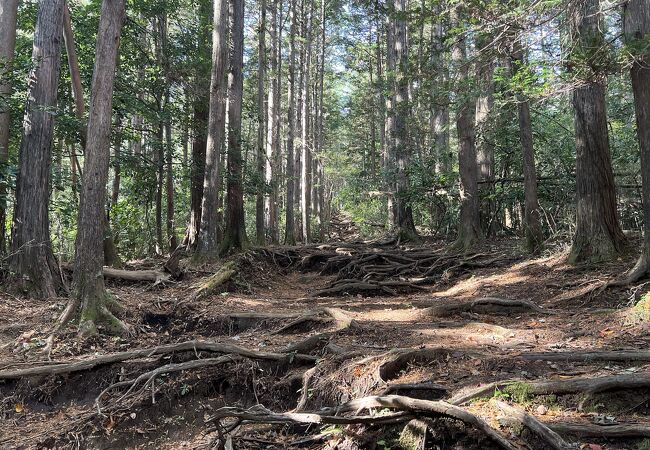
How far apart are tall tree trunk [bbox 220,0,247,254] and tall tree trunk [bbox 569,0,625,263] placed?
826cm

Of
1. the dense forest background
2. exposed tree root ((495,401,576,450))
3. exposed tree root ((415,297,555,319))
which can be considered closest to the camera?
exposed tree root ((495,401,576,450))

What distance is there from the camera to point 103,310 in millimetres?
6848

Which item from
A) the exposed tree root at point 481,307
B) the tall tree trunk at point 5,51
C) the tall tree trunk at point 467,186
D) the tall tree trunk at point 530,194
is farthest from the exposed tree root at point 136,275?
the tall tree trunk at point 530,194

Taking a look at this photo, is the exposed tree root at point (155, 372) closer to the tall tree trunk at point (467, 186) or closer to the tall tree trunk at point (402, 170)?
the tall tree trunk at point (467, 186)

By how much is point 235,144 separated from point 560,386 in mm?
12353

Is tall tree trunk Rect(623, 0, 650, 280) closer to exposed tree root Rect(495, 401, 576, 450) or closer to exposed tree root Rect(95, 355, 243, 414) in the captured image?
exposed tree root Rect(495, 401, 576, 450)

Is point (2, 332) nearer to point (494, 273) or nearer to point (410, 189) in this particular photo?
point (494, 273)

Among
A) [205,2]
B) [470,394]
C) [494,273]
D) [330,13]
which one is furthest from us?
[330,13]

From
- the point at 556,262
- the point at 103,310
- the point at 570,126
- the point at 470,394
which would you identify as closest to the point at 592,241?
the point at 556,262

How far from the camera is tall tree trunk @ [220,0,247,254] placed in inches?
522

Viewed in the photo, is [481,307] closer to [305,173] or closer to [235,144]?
[235,144]

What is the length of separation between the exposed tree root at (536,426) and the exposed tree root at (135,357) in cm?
251

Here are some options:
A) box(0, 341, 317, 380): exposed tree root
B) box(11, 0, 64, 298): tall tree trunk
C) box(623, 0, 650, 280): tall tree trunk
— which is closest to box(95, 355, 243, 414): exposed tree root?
box(0, 341, 317, 380): exposed tree root

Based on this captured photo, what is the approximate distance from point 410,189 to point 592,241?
859cm
